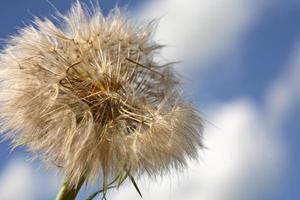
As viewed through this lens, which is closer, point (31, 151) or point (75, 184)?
point (75, 184)

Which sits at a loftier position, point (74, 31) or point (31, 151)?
point (74, 31)

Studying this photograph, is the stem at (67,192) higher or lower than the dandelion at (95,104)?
lower

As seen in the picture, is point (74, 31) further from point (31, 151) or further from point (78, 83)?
point (31, 151)

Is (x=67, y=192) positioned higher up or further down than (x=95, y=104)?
further down

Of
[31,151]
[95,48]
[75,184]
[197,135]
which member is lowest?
[75,184]

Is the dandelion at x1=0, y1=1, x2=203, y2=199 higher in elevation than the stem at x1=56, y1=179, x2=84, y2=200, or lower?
higher

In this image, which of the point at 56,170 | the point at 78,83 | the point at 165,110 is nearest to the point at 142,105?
the point at 165,110

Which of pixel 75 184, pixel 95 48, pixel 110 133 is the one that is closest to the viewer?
pixel 75 184

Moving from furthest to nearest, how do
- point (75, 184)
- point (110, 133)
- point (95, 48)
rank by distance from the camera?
1. point (95, 48)
2. point (110, 133)
3. point (75, 184)
